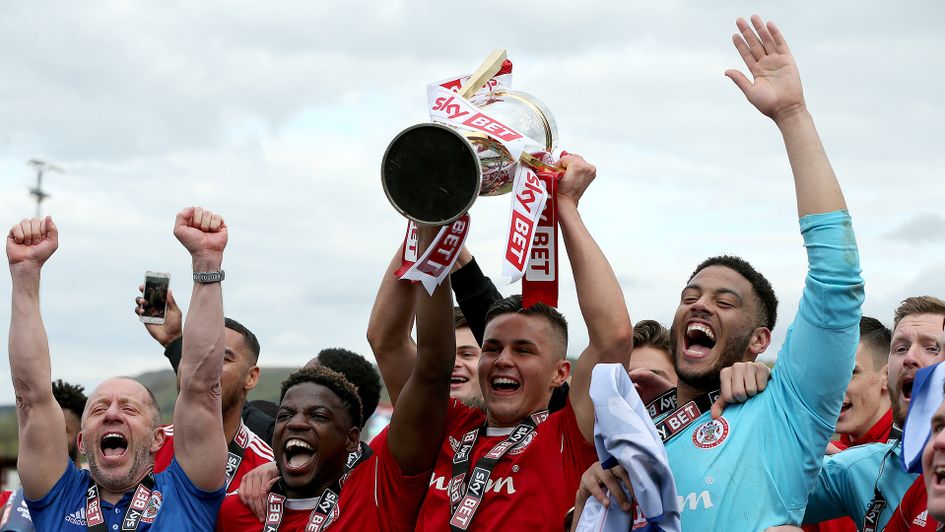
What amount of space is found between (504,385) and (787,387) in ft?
4.68

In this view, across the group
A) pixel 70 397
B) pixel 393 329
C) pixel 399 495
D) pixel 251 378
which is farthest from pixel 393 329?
pixel 70 397

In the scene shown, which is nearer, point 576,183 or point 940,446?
point 940,446

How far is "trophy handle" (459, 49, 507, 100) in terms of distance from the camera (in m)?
4.45

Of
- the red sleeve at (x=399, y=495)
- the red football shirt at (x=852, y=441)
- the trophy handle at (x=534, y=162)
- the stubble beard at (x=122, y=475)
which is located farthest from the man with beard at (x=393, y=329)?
the red football shirt at (x=852, y=441)

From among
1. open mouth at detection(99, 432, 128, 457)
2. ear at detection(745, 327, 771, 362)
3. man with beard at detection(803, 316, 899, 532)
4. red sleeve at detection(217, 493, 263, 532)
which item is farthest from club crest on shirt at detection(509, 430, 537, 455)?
open mouth at detection(99, 432, 128, 457)

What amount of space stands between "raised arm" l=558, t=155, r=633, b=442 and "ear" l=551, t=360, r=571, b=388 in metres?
0.70

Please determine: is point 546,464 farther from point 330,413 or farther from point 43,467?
point 43,467

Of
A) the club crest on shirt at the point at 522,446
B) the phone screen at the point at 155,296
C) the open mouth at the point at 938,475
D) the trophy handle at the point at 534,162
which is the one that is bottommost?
the club crest on shirt at the point at 522,446

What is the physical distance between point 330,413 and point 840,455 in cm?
251

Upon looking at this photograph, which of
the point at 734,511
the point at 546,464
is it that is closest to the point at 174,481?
the point at 546,464

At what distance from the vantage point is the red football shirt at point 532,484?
15.4ft

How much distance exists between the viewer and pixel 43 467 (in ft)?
19.2

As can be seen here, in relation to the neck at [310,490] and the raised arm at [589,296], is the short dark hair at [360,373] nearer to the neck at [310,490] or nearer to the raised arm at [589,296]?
the neck at [310,490]

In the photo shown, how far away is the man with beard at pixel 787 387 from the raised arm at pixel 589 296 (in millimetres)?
342
